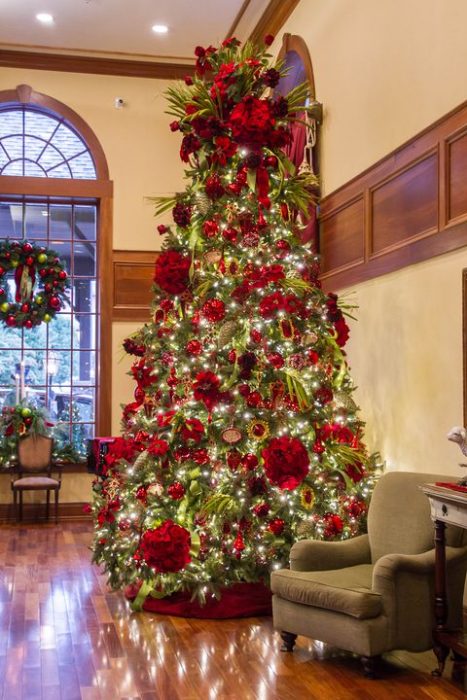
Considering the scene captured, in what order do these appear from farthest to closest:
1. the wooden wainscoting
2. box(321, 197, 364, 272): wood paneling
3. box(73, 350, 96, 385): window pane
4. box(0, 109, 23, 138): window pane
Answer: box(73, 350, 96, 385): window pane < box(0, 109, 23, 138): window pane < box(321, 197, 364, 272): wood paneling < the wooden wainscoting

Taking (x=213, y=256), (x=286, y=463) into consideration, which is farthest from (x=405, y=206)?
(x=286, y=463)

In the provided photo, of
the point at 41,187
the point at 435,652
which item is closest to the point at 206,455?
the point at 435,652

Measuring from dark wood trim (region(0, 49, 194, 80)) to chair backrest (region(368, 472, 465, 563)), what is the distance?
6.30 metres

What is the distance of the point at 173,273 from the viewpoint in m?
5.62

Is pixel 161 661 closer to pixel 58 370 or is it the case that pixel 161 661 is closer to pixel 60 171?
pixel 58 370

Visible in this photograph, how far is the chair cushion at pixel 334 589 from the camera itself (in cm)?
412

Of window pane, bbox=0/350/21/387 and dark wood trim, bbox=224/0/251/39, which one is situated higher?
dark wood trim, bbox=224/0/251/39

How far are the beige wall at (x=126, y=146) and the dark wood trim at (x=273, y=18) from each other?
156cm

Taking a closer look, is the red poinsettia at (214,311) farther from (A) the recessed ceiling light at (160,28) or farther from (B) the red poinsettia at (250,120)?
(A) the recessed ceiling light at (160,28)

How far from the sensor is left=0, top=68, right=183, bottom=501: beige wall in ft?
31.4

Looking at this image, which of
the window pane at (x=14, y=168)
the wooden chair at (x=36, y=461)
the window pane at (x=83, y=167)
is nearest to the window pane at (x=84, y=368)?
the wooden chair at (x=36, y=461)

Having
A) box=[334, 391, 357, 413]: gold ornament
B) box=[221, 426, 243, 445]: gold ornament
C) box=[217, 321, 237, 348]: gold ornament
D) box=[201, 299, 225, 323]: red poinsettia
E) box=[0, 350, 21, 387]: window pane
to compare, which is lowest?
box=[221, 426, 243, 445]: gold ornament

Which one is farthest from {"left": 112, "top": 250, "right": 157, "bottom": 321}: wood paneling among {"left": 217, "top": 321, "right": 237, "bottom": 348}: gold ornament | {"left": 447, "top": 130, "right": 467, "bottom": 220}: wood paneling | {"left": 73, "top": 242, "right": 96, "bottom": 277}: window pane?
{"left": 447, "top": 130, "right": 467, "bottom": 220}: wood paneling

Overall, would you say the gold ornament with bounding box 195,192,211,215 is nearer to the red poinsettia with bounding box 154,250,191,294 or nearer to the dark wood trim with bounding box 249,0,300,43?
the red poinsettia with bounding box 154,250,191,294
